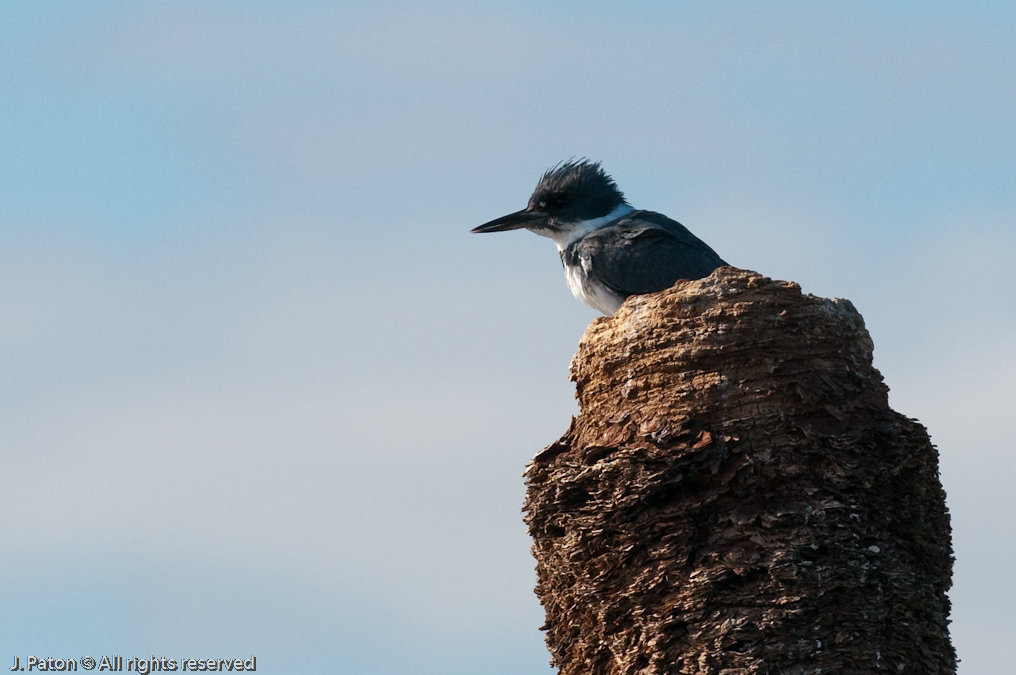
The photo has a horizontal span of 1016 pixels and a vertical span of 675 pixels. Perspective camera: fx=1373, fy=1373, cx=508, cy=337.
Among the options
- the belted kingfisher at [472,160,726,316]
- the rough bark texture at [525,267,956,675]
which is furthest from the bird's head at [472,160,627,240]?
the rough bark texture at [525,267,956,675]

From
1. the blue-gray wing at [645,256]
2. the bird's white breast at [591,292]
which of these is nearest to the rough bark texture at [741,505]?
the blue-gray wing at [645,256]

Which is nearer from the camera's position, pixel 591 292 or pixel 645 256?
pixel 645 256

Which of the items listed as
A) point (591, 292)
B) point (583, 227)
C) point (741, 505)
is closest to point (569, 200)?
point (583, 227)

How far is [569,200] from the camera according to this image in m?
15.1

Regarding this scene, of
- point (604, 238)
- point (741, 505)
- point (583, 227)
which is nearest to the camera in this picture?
point (741, 505)

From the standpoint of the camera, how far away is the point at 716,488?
798cm

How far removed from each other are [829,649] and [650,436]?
159 centimetres

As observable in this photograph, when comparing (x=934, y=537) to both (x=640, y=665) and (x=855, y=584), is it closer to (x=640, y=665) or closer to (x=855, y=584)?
(x=855, y=584)

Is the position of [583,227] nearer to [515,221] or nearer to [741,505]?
[515,221]

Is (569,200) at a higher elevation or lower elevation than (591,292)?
higher

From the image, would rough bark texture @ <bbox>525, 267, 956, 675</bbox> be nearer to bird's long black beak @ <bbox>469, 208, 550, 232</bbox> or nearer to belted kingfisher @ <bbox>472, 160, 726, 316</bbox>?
belted kingfisher @ <bbox>472, 160, 726, 316</bbox>

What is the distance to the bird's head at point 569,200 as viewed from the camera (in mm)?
15016

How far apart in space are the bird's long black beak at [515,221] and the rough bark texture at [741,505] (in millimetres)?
6466

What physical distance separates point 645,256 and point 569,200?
2173 mm
